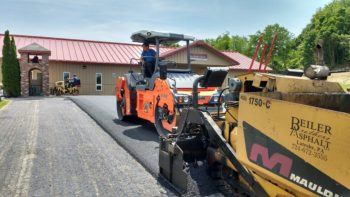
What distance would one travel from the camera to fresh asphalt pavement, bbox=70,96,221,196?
16.2 ft

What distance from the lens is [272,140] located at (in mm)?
3094

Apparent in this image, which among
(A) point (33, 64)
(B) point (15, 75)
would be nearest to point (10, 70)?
(B) point (15, 75)

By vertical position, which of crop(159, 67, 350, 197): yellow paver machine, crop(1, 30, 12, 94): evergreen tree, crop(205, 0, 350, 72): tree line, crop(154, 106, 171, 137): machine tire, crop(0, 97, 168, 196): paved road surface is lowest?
crop(0, 97, 168, 196): paved road surface

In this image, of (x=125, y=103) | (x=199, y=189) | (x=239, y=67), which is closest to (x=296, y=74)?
(x=199, y=189)

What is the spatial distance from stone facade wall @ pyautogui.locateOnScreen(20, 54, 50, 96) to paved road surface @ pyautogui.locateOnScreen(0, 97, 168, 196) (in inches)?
647

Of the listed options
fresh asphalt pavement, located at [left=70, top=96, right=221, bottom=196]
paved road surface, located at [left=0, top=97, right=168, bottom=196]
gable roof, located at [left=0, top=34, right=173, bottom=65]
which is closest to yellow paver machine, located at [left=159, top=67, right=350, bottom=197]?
fresh asphalt pavement, located at [left=70, top=96, right=221, bottom=196]

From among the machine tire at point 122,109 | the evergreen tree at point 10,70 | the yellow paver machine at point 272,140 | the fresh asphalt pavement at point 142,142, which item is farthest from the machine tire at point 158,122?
the evergreen tree at point 10,70

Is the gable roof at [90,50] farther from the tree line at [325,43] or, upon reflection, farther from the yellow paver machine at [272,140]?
the yellow paver machine at [272,140]

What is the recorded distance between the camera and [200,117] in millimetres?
4602

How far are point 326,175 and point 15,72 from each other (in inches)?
1004

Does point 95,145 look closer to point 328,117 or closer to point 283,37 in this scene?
point 328,117

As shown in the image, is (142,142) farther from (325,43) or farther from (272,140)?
(325,43)

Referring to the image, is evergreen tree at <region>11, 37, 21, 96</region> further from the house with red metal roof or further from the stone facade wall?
the house with red metal roof

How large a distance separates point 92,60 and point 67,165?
2348 centimetres
